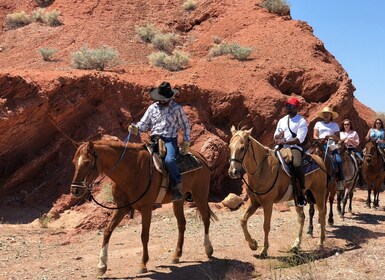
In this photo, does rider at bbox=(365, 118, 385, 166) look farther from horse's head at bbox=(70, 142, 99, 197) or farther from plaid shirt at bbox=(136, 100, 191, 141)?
horse's head at bbox=(70, 142, 99, 197)

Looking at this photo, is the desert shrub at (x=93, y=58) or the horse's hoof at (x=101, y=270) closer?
the horse's hoof at (x=101, y=270)

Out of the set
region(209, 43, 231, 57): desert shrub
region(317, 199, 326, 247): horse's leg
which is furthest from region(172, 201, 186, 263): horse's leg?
region(209, 43, 231, 57): desert shrub

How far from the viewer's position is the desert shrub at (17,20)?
2400 cm

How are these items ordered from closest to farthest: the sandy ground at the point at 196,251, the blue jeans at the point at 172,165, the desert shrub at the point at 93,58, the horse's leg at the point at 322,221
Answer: the sandy ground at the point at 196,251 → the blue jeans at the point at 172,165 → the horse's leg at the point at 322,221 → the desert shrub at the point at 93,58

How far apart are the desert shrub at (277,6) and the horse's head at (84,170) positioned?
19.4 meters

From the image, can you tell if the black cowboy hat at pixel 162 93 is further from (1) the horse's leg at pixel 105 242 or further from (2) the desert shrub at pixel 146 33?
(2) the desert shrub at pixel 146 33

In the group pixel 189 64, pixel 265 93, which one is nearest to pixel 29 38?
pixel 189 64

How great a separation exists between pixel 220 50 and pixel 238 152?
1370 cm

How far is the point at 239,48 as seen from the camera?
20359 millimetres

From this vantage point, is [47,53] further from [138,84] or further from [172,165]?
[172,165]

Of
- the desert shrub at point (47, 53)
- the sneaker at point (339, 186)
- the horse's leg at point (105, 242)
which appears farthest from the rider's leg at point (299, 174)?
the desert shrub at point (47, 53)

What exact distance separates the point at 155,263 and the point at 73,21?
59.0 ft

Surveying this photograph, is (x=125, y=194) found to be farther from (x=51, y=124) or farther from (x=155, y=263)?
(x=51, y=124)

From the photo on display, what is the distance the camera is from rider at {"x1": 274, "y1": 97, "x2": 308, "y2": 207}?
30.4ft
